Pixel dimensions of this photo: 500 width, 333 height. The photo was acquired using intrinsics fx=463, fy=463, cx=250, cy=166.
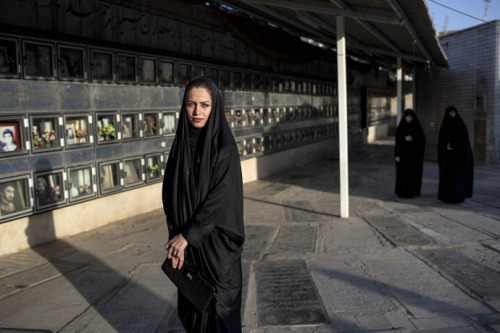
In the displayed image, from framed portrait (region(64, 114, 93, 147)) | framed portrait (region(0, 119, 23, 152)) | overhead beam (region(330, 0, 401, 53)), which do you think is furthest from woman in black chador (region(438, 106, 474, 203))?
framed portrait (region(0, 119, 23, 152))

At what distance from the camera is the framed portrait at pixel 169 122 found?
26.0 feet

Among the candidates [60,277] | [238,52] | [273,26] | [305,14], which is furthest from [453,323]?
[273,26]

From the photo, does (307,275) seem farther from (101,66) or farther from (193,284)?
(101,66)

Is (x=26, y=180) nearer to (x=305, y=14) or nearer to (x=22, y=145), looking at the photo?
(x=22, y=145)

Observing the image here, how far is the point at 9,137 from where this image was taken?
5266mm

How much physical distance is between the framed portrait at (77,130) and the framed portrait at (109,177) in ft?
1.54

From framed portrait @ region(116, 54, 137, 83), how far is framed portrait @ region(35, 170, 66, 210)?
1738 millimetres

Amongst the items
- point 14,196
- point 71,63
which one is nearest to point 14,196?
point 14,196

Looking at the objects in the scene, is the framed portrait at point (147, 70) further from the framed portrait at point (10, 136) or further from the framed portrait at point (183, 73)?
the framed portrait at point (10, 136)

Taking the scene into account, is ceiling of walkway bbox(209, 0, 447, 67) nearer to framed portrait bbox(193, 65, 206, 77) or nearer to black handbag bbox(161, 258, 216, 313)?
framed portrait bbox(193, 65, 206, 77)

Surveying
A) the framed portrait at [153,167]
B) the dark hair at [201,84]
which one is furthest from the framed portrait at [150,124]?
the dark hair at [201,84]

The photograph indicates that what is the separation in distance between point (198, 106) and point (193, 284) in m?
0.96

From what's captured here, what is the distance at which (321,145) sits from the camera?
16.1 meters

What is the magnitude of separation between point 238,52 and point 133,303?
292 inches
